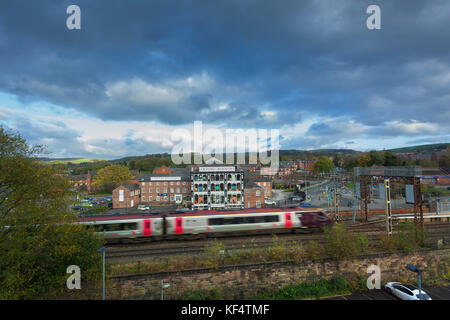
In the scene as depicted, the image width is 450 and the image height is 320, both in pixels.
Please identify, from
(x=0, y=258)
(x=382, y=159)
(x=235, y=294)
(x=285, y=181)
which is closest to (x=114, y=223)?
(x=0, y=258)

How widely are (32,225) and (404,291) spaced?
2123cm

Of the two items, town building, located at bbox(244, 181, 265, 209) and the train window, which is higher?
the train window

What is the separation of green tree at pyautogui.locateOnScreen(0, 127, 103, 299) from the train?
18.3ft

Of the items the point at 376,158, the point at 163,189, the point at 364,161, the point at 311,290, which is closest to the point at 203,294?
the point at 311,290

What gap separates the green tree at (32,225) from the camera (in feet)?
30.2

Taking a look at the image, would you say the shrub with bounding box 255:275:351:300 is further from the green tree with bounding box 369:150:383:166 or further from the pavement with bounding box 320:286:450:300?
the green tree with bounding box 369:150:383:166

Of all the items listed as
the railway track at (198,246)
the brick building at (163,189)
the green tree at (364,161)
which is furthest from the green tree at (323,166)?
the railway track at (198,246)

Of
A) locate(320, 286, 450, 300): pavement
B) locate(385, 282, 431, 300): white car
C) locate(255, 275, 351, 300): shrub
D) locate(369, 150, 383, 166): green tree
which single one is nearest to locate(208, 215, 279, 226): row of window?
locate(255, 275, 351, 300): shrub

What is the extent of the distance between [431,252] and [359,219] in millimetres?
9558

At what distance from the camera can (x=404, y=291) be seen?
13234 mm

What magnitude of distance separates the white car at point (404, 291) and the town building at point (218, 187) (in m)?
28.3

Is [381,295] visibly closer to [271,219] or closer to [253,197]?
[271,219]

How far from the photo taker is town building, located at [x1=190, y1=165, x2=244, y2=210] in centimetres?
4119

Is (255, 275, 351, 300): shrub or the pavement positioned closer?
(255, 275, 351, 300): shrub
